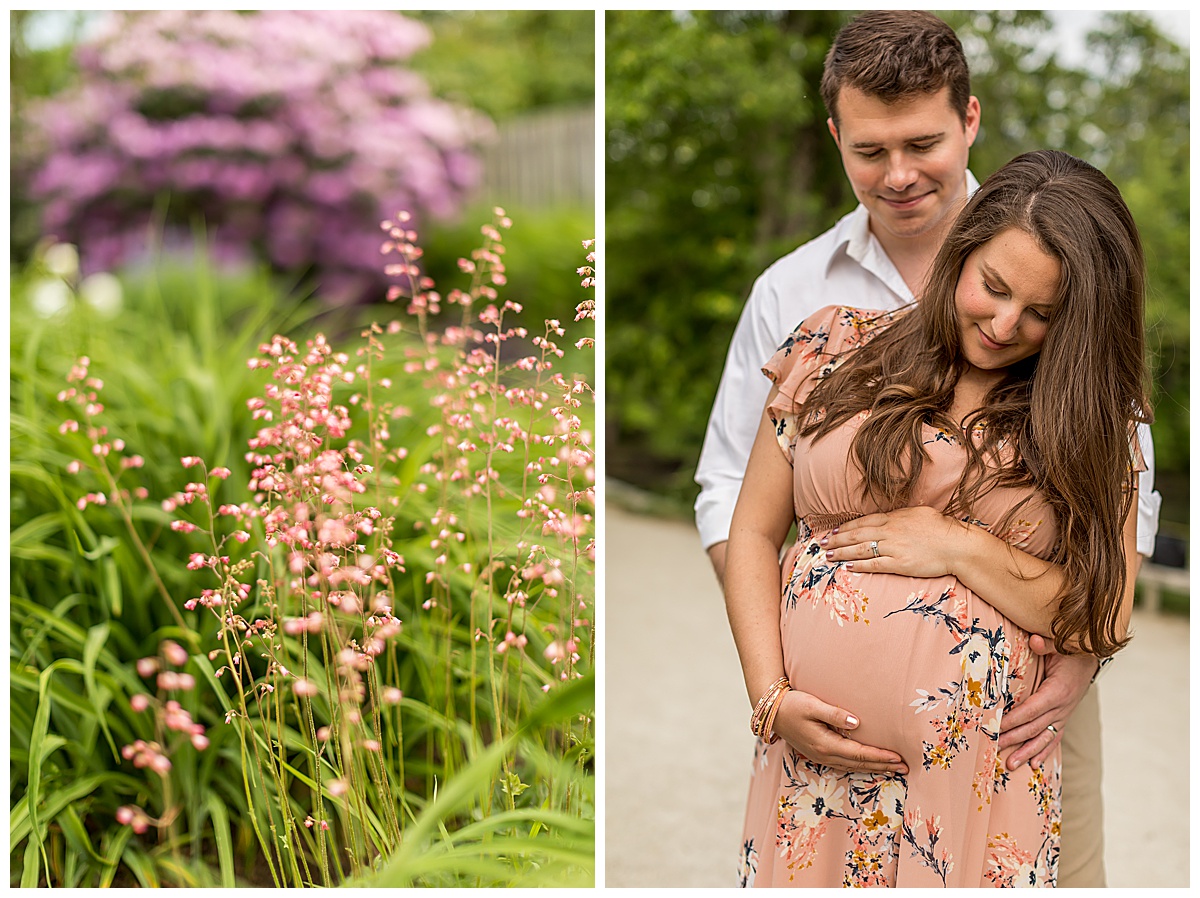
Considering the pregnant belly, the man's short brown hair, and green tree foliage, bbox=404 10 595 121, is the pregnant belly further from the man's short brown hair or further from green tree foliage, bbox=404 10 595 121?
green tree foliage, bbox=404 10 595 121

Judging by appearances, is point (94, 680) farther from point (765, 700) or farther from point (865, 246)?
point (865, 246)

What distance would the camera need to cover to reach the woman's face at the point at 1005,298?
1268mm

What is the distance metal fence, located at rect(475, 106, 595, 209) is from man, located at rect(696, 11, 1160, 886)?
6.29 m

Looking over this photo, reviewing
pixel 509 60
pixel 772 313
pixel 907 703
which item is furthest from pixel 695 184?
pixel 907 703

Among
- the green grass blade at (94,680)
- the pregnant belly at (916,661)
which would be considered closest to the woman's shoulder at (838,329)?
the pregnant belly at (916,661)

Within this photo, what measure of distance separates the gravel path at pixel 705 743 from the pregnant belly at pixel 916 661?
1.34m

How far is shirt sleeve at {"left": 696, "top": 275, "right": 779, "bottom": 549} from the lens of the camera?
1.80 metres

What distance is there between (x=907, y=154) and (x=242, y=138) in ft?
16.5

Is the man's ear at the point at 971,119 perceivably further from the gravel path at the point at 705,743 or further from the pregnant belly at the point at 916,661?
the gravel path at the point at 705,743

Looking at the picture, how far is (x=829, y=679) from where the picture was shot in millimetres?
1361

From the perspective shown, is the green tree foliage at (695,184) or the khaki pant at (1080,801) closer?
the khaki pant at (1080,801)

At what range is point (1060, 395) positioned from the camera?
1.29 metres

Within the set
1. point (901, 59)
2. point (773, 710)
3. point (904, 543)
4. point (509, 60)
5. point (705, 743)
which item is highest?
point (509, 60)

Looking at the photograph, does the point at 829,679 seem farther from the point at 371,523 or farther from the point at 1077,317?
the point at 371,523
